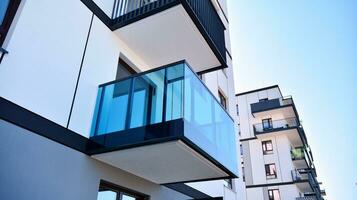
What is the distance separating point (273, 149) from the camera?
2642cm

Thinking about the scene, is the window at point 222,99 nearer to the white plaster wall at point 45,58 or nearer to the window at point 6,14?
the white plaster wall at point 45,58

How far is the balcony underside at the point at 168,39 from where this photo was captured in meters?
6.20

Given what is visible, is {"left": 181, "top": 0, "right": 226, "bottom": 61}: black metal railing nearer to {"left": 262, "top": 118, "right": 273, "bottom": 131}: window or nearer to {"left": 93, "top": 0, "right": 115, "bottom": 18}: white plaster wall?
{"left": 93, "top": 0, "right": 115, "bottom": 18}: white plaster wall

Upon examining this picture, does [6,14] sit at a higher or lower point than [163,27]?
lower

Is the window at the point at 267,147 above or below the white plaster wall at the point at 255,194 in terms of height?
above

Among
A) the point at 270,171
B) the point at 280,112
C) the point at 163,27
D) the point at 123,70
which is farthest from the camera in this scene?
the point at 280,112

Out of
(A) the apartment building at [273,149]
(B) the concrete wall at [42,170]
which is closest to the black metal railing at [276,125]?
(A) the apartment building at [273,149]

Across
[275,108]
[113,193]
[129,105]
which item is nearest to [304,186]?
[275,108]

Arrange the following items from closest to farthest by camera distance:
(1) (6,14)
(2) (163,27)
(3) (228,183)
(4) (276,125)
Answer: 1. (1) (6,14)
2. (2) (163,27)
3. (3) (228,183)
4. (4) (276,125)

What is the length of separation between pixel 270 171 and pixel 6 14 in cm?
2511

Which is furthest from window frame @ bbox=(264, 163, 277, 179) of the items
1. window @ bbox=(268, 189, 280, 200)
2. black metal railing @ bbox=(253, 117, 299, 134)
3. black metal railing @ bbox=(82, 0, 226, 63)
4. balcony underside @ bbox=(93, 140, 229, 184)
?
balcony underside @ bbox=(93, 140, 229, 184)

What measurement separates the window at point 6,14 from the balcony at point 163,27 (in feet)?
5.44

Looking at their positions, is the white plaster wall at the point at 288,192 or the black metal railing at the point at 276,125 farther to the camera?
the black metal railing at the point at 276,125

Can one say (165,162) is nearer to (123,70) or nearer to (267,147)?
(123,70)
